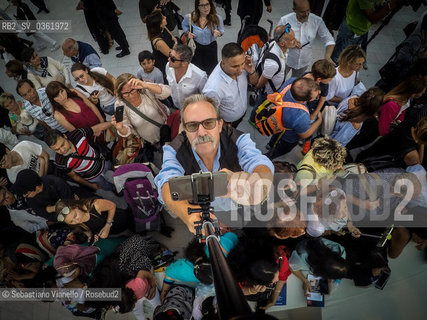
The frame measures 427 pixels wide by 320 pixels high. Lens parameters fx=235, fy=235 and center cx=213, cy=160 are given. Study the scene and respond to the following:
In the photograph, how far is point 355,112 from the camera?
8.98 feet

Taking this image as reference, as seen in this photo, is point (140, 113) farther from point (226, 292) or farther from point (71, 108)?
point (226, 292)

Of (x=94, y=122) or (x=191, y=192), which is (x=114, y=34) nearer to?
(x=94, y=122)

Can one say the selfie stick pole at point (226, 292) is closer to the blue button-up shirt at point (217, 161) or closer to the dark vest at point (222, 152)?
the blue button-up shirt at point (217, 161)

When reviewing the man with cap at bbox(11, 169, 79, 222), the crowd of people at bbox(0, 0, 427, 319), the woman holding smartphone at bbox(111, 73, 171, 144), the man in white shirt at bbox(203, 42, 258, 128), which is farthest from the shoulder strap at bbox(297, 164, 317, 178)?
the man with cap at bbox(11, 169, 79, 222)

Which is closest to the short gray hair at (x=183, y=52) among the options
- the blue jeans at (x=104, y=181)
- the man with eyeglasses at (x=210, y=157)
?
the man with eyeglasses at (x=210, y=157)

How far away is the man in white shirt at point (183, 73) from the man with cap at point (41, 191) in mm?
1840

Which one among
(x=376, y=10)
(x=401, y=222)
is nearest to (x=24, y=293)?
(x=401, y=222)

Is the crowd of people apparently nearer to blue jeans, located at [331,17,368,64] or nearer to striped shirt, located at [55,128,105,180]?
striped shirt, located at [55,128,105,180]

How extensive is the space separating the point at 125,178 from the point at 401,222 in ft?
10.0

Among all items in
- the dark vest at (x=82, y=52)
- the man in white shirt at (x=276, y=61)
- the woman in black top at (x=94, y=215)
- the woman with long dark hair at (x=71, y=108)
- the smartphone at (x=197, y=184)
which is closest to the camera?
the smartphone at (x=197, y=184)

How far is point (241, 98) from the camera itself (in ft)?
9.80

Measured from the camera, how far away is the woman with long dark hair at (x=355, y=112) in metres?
2.62

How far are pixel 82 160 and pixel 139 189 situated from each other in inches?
32.7

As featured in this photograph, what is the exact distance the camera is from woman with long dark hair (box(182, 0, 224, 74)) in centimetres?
350
